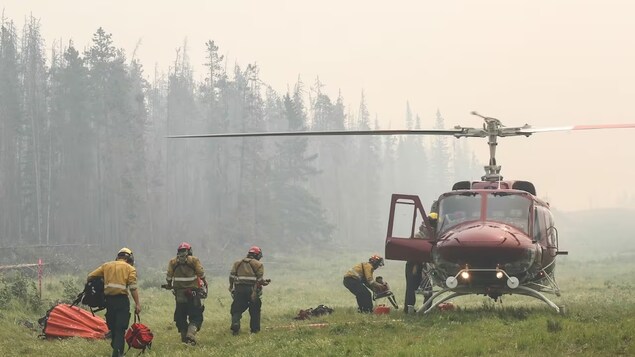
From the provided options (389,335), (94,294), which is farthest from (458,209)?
(94,294)

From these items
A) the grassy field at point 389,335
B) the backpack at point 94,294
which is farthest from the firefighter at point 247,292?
the backpack at point 94,294

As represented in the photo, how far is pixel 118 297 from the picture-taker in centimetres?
1145

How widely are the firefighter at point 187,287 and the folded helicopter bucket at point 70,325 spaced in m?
2.29

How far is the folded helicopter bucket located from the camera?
1402 cm

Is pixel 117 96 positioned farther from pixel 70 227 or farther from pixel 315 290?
pixel 315 290

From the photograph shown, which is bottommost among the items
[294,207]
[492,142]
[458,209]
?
[294,207]

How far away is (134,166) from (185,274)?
4875 cm

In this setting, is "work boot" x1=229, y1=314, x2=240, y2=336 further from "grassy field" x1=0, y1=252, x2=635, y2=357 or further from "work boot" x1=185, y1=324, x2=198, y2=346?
"work boot" x1=185, y1=324, x2=198, y2=346

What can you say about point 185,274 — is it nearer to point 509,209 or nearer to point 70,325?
point 70,325

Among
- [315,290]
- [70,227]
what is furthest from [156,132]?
[315,290]

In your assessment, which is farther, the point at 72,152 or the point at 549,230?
the point at 72,152

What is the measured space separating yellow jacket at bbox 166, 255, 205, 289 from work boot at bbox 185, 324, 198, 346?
753 millimetres

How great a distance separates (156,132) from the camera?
86812 mm

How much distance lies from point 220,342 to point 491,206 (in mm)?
5735
